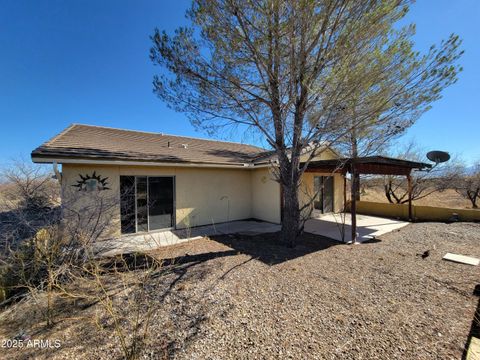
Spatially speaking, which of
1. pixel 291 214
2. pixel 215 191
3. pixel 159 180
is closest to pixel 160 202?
pixel 159 180

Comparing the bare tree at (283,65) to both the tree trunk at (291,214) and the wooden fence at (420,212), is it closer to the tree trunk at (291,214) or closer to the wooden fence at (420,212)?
the tree trunk at (291,214)

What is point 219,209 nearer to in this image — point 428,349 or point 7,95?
point 428,349

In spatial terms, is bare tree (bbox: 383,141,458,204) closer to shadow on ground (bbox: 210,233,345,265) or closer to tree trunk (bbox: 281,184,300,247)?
shadow on ground (bbox: 210,233,345,265)

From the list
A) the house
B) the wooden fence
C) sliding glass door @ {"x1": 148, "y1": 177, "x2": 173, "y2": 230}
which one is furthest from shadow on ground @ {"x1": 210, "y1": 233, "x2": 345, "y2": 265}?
the wooden fence

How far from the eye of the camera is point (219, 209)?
10.7 metres

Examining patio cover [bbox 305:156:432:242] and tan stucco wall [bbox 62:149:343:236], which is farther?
tan stucco wall [bbox 62:149:343:236]

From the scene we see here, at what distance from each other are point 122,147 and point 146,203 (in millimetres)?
2421

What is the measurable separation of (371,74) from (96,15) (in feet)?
29.4

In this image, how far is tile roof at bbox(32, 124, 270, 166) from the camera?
23.0 ft

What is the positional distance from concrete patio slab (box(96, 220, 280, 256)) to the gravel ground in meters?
1.28

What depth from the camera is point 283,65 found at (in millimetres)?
6164

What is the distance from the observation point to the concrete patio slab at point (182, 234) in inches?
269

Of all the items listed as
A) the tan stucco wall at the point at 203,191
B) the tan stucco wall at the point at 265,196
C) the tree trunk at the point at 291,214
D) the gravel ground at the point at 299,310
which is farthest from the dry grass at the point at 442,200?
the tree trunk at the point at 291,214

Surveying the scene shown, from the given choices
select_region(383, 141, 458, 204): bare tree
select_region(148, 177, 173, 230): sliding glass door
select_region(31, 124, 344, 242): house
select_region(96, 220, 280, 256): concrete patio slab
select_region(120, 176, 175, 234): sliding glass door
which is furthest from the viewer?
select_region(383, 141, 458, 204): bare tree
